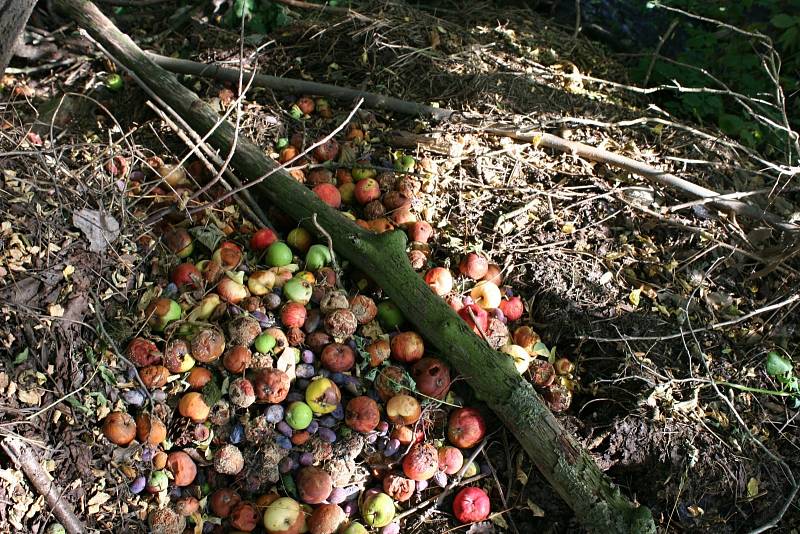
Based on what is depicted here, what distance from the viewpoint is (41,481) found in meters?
2.77

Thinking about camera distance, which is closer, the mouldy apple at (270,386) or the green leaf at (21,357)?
the green leaf at (21,357)

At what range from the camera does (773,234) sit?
431cm

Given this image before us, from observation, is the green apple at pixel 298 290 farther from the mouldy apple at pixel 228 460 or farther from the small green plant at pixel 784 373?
the small green plant at pixel 784 373

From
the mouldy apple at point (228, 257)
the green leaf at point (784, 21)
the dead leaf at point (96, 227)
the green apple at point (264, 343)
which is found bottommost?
the green apple at point (264, 343)

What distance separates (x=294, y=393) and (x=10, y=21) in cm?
224

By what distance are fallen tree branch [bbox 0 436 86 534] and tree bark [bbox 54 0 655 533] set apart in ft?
5.80

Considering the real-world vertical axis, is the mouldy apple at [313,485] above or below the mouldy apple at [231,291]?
below

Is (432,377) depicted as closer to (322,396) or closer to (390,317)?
(390,317)

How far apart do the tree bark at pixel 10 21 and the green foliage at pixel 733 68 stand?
3.96 meters

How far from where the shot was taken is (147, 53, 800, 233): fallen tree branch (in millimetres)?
4195

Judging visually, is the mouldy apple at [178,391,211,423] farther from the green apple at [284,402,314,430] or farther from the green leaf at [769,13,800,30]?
the green leaf at [769,13,800,30]

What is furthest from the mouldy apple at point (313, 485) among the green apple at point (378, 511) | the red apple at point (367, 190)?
the red apple at point (367, 190)

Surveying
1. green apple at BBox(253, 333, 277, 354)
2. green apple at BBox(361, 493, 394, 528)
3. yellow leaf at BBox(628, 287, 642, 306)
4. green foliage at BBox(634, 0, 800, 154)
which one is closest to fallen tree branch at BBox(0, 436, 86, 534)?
green apple at BBox(253, 333, 277, 354)

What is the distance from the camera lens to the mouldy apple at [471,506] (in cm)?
319
